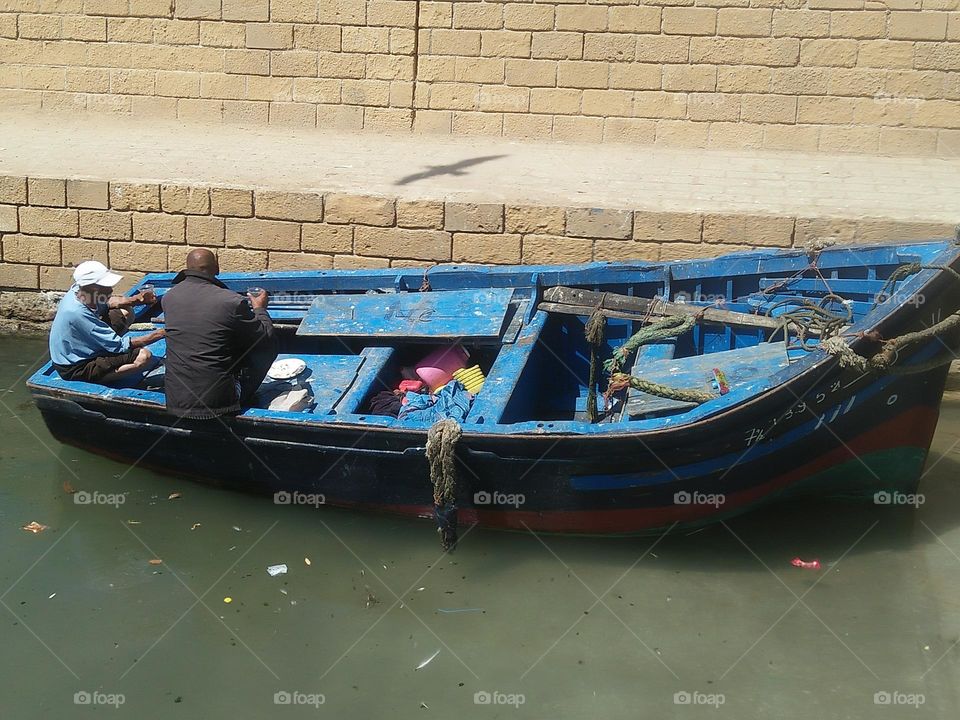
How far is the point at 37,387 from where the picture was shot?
688cm

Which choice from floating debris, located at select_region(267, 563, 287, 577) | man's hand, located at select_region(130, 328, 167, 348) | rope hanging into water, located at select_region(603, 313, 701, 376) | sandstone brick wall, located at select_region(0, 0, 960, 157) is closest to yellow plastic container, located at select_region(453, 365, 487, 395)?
rope hanging into water, located at select_region(603, 313, 701, 376)

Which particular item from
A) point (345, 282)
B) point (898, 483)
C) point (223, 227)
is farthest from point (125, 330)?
point (898, 483)

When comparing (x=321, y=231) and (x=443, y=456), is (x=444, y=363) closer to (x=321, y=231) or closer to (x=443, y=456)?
(x=443, y=456)

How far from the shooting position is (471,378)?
23.2 feet

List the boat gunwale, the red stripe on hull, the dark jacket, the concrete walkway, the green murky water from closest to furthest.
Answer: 1. the green murky water
2. the boat gunwale
3. the red stripe on hull
4. the dark jacket
5. the concrete walkway

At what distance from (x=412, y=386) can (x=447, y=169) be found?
3.90 meters

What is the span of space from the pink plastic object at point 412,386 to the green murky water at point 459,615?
3.07 ft

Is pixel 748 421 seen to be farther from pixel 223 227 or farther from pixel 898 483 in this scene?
pixel 223 227

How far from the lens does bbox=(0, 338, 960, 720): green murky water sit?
17.1ft

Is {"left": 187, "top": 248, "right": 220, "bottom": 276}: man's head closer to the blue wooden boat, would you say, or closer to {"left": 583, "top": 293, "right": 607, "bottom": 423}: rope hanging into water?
the blue wooden boat

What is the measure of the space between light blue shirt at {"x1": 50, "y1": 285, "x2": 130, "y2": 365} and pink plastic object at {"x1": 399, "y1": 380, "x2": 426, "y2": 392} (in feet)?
6.09

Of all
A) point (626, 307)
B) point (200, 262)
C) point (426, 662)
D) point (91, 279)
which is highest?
point (200, 262)

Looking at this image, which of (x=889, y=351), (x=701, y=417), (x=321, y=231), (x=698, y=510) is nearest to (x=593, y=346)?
(x=698, y=510)

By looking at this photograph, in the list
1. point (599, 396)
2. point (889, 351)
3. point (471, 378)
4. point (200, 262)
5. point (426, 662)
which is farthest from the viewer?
point (599, 396)
